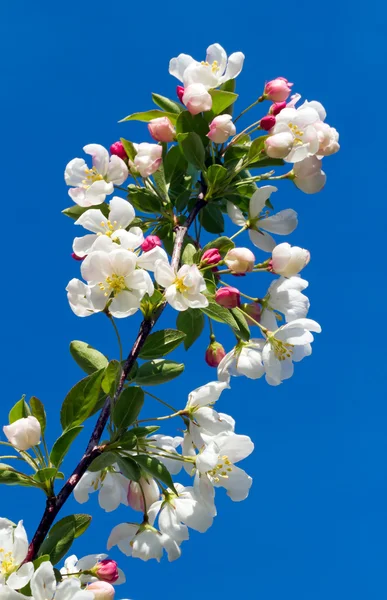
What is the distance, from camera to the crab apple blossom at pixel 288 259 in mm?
2139

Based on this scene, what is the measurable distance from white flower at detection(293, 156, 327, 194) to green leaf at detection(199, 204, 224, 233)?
0.29 meters

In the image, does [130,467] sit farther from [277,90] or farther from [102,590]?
[277,90]

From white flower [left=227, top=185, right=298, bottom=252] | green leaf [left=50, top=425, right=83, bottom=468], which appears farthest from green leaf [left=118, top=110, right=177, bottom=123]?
green leaf [left=50, top=425, right=83, bottom=468]

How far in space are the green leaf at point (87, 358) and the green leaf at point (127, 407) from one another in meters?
0.15

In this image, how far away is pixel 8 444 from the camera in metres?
1.83

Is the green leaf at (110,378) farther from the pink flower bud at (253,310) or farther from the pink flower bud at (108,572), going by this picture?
the pink flower bud at (253,310)

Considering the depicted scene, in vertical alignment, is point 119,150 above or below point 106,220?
above

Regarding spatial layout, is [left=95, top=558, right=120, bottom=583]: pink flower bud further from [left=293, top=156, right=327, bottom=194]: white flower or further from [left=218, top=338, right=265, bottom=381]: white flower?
[left=293, top=156, right=327, bottom=194]: white flower

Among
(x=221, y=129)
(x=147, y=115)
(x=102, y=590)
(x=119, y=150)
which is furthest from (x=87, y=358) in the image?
(x=147, y=115)

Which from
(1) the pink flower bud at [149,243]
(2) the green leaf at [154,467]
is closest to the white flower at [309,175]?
(1) the pink flower bud at [149,243]

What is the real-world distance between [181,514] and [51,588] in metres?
0.46

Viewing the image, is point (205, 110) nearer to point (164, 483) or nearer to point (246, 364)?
point (246, 364)

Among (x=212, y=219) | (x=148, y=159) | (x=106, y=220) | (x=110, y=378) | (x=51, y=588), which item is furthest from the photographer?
(x=212, y=219)

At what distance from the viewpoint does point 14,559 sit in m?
1.65
